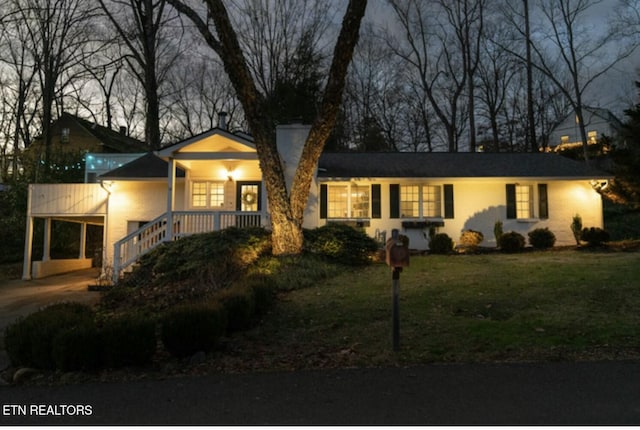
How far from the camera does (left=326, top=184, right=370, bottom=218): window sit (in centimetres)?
1656

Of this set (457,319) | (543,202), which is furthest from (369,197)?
(457,319)

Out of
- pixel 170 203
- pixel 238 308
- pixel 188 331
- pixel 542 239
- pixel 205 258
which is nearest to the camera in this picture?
pixel 188 331

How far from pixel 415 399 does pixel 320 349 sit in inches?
79.8

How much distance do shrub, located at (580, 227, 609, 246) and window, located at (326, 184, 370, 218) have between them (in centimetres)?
731

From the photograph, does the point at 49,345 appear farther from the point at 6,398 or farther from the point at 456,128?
the point at 456,128

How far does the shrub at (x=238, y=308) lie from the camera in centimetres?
686

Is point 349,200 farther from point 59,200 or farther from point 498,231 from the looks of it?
point 59,200

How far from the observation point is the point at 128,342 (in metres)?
5.38

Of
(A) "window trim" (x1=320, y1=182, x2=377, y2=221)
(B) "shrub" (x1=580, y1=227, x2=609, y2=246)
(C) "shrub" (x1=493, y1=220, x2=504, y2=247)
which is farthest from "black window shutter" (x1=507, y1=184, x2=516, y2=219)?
(A) "window trim" (x1=320, y1=182, x2=377, y2=221)

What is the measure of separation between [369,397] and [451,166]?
14.4 m

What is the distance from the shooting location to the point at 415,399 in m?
4.16

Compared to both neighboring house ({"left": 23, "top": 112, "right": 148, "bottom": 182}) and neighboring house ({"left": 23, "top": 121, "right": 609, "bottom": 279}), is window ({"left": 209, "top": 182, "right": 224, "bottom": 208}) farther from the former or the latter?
neighboring house ({"left": 23, "top": 112, "right": 148, "bottom": 182})

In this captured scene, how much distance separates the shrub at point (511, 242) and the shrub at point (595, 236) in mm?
2153

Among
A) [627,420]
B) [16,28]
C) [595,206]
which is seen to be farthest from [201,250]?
[16,28]
